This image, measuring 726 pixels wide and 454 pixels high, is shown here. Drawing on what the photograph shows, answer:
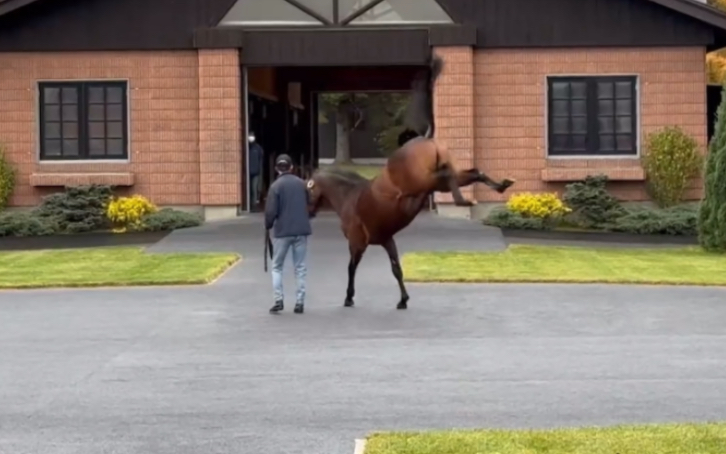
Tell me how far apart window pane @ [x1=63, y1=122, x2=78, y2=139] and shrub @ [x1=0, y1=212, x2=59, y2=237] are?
2095mm

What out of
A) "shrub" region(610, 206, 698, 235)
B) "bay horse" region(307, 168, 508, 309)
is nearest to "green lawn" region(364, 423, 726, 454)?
"bay horse" region(307, 168, 508, 309)

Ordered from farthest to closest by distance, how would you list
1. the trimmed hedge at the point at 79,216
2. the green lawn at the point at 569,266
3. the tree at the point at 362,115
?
1. the tree at the point at 362,115
2. the trimmed hedge at the point at 79,216
3. the green lawn at the point at 569,266

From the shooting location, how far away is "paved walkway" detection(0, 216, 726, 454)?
962cm

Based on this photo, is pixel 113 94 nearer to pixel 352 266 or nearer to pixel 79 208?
→ pixel 79 208

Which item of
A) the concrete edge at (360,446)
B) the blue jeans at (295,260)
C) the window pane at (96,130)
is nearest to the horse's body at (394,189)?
the blue jeans at (295,260)

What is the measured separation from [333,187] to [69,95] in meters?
13.0

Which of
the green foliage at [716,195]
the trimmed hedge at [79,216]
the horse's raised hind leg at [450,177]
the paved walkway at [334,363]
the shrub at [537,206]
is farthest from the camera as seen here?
the trimmed hedge at [79,216]

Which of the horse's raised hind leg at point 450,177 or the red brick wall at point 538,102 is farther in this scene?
the red brick wall at point 538,102

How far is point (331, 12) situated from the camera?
2784cm

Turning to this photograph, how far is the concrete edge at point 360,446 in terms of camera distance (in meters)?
8.47

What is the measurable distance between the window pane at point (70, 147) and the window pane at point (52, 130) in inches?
8.7

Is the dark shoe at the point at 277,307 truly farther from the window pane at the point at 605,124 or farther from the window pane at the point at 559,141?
the window pane at the point at 605,124

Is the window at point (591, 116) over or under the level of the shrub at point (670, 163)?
over

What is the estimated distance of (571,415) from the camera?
9.75m
